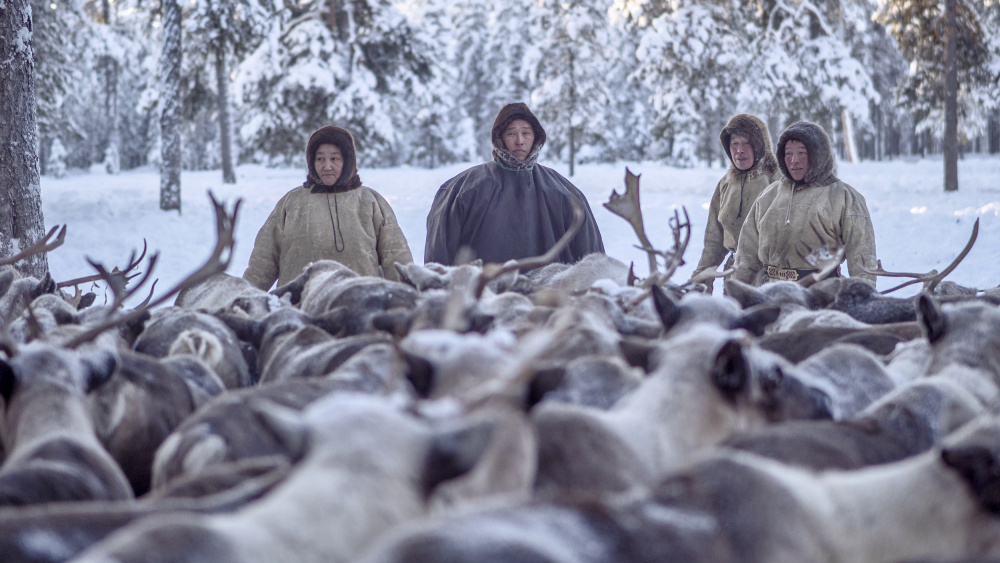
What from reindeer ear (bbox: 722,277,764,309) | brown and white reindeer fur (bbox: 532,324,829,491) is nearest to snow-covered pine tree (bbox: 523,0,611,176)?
reindeer ear (bbox: 722,277,764,309)

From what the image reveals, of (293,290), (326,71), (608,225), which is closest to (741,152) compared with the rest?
(293,290)

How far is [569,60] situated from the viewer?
32.8 metres

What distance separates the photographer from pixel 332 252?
6.61 meters

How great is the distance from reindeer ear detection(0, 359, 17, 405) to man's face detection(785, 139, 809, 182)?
17.9 ft

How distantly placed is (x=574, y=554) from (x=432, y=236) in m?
5.85

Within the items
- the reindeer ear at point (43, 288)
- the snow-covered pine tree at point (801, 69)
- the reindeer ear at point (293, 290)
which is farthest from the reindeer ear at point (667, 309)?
the snow-covered pine tree at point (801, 69)

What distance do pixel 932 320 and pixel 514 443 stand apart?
5.75 feet

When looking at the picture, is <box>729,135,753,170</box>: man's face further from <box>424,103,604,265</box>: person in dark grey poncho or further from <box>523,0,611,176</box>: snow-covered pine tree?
<box>523,0,611,176</box>: snow-covered pine tree

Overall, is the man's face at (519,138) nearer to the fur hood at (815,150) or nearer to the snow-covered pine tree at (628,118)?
the fur hood at (815,150)

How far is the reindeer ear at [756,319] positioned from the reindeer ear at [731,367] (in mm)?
1036

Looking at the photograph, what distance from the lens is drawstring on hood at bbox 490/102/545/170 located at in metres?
6.95

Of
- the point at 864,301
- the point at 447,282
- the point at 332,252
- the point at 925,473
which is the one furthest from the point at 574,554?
the point at 332,252

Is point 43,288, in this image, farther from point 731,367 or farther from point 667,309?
point 731,367

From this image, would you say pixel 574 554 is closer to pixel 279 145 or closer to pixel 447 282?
pixel 447 282
